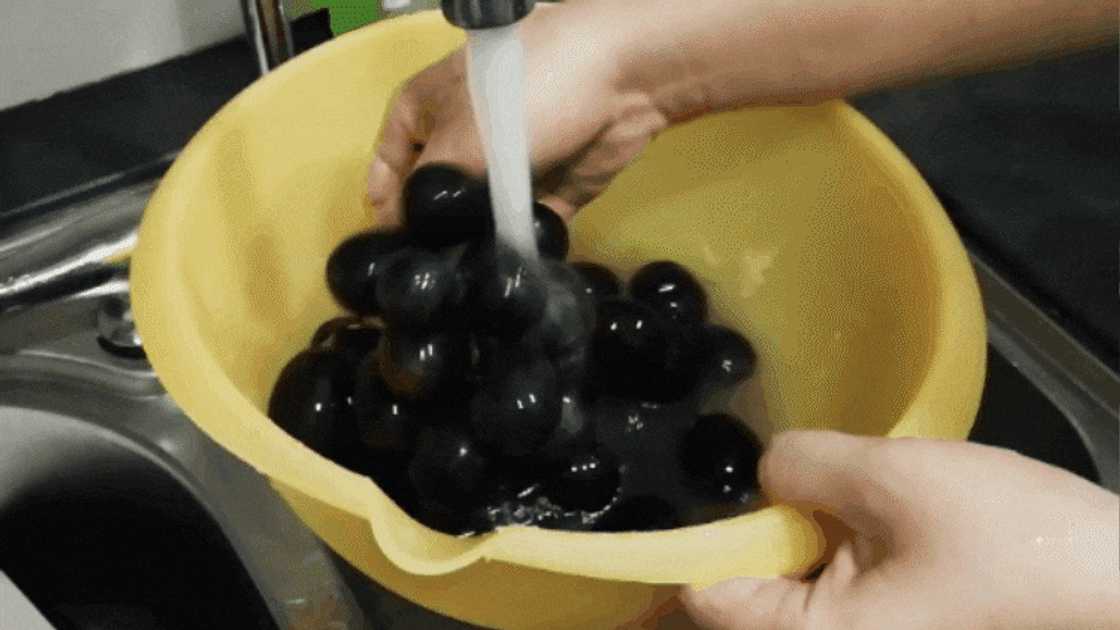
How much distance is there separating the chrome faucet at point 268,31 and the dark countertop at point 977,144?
0.11 metres

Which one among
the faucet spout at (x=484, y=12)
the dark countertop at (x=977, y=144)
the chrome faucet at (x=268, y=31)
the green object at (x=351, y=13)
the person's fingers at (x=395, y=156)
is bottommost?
the dark countertop at (x=977, y=144)

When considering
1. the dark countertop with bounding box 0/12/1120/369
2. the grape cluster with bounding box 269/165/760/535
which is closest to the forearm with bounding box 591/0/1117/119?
the grape cluster with bounding box 269/165/760/535

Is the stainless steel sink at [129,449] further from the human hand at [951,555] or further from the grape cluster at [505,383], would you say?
the human hand at [951,555]

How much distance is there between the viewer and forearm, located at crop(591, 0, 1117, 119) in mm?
559

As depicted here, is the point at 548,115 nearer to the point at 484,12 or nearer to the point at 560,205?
the point at 560,205

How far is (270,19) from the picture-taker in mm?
708

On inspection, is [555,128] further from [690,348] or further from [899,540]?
[899,540]

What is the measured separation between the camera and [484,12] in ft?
1.25

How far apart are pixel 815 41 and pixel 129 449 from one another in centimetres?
46

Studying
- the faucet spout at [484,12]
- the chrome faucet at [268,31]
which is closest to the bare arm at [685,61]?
the chrome faucet at [268,31]

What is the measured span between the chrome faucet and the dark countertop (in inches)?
4.3

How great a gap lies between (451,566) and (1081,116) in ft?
2.04

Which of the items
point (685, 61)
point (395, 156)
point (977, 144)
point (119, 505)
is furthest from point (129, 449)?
point (977, 144)

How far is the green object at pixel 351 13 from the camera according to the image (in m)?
0.80
